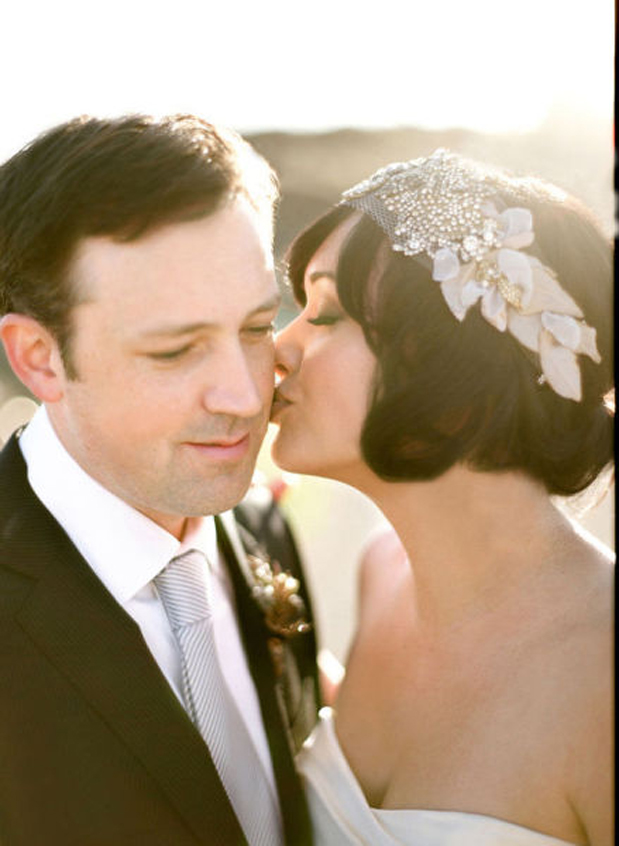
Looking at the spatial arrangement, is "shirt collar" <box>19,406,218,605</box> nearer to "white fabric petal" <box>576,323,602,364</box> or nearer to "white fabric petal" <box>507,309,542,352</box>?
"white fabric petal" <box>507,309,542,352</box>

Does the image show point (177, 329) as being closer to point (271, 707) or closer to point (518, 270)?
point (518, 270)

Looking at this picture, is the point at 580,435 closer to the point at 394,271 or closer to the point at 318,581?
the point at 394,271

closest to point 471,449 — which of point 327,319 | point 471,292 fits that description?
point 471,292

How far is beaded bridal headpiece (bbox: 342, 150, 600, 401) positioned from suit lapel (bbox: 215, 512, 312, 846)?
1106 mm

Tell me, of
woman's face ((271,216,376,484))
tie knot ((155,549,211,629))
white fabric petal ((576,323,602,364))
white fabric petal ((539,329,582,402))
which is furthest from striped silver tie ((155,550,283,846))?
white fabric petal ((576,323,602,364))

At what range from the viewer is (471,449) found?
8.68 ft

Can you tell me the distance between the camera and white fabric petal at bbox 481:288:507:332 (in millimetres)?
2562

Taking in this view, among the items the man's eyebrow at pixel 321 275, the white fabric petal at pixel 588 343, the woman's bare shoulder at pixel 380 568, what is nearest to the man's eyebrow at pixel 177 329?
the man's eyebrow at pixel 321 275

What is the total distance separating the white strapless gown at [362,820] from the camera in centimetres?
248

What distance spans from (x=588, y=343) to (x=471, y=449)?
0.45 m

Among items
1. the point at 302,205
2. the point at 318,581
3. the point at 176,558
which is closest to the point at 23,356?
the point at 176,558

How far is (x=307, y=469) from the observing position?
9.09ft

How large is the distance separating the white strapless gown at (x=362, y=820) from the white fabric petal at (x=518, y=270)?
1423 mm

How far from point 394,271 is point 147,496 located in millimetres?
937
